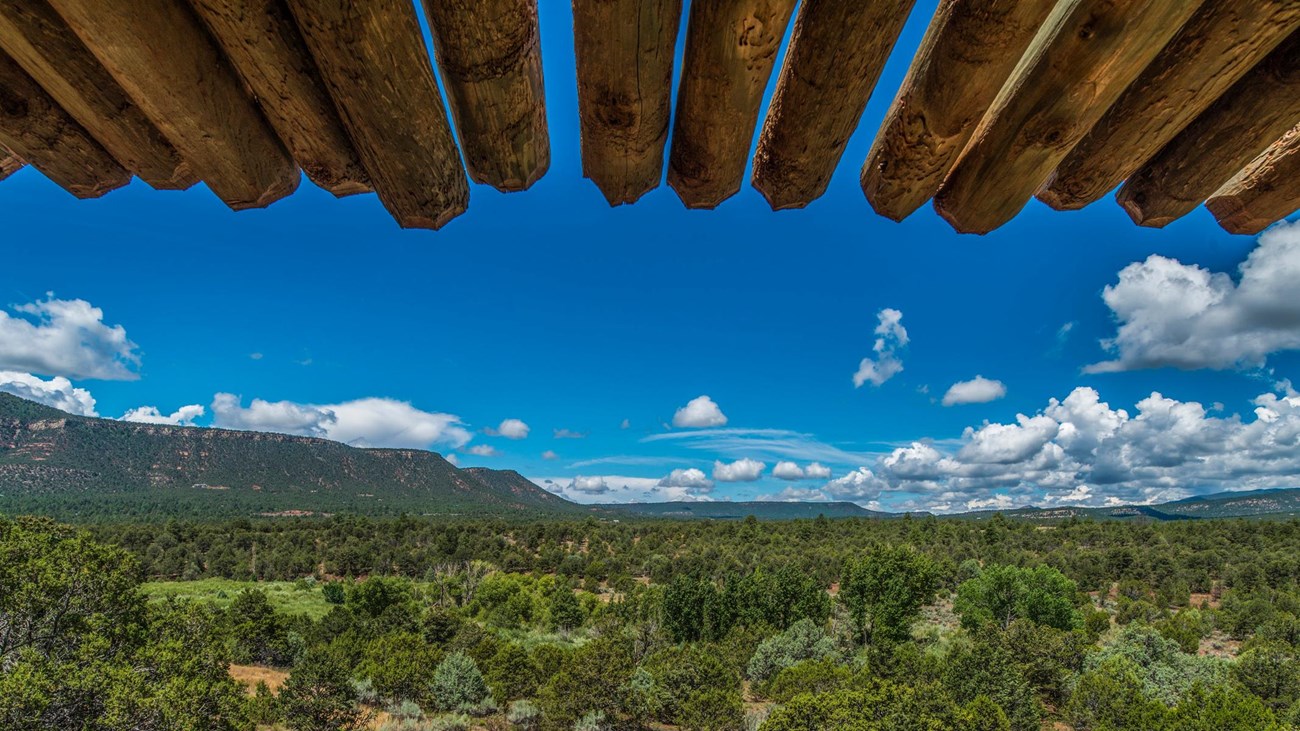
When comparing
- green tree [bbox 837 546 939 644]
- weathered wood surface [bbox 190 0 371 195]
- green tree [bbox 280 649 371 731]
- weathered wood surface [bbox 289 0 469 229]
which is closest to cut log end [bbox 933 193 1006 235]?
weathered wood surface [bbox 289 0 469 229]

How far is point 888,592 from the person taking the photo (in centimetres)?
3562

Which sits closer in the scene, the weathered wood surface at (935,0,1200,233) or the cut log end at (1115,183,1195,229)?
the weathered wood surface at (935,0,1200,233)

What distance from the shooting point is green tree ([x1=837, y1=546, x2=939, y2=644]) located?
34.8 meters

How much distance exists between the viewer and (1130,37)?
1383 mm

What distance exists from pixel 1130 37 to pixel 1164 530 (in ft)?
293

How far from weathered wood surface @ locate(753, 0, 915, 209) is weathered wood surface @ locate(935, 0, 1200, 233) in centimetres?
40

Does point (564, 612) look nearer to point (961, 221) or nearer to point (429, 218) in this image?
point (429, 218)

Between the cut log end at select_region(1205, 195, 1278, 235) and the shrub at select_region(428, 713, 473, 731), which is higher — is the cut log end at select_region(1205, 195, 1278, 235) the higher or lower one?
the higher one

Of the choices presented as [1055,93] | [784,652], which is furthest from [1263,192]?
[784,652]

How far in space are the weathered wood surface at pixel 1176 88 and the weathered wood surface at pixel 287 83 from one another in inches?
88.1

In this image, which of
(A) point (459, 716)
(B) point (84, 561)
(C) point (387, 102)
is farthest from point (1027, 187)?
(A) point (459, 716)

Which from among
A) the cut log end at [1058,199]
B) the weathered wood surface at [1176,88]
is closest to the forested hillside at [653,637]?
the cut log end at [1058,199]

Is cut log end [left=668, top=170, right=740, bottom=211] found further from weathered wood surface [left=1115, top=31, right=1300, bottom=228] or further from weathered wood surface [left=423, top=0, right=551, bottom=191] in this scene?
weathered wood surface [left=1115, top=31, right=1300, bottom=228]

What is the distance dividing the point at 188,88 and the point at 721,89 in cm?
142
